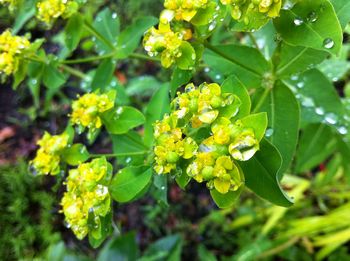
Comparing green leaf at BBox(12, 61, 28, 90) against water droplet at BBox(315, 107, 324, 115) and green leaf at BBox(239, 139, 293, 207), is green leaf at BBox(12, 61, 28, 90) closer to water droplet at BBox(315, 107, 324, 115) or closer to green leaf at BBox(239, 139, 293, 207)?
green leaf at BBox(239, 139, 293, 207)

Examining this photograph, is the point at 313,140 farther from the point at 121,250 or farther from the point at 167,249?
the point at 121,250

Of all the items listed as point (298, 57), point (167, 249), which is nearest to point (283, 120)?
point (298, 57)

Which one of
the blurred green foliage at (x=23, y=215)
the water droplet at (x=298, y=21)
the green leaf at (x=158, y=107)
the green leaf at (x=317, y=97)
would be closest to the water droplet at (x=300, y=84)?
the green leaf at (x=317, y=97)

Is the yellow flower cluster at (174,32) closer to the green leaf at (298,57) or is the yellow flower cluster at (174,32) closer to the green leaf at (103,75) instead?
the green leaf at (298,57)

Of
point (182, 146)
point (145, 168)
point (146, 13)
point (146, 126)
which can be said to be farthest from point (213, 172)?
point (146, 13)

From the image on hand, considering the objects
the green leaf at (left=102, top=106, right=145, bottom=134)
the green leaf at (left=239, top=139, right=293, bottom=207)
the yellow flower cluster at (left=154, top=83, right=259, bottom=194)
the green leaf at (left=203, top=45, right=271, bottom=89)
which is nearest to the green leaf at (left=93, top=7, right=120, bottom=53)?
the green leaf at (left=102, top=106, right=145, bottom=134)

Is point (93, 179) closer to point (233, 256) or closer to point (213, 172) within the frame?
point (213, 172)
